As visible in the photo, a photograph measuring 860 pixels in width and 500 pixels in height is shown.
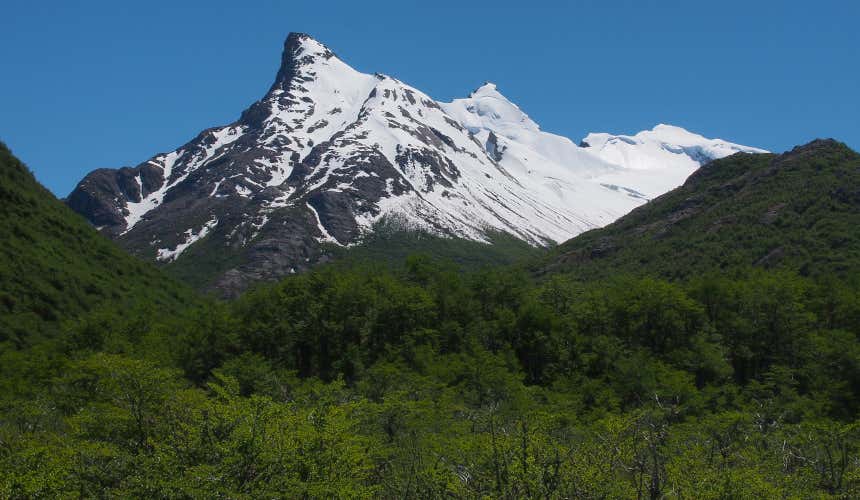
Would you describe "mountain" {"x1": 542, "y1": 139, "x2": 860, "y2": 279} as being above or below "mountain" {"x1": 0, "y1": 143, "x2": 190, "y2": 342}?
above

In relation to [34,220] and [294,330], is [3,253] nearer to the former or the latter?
[34,220]

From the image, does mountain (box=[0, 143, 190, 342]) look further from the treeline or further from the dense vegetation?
the treeline

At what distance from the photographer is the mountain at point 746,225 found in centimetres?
11462

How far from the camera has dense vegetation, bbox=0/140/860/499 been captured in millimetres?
26000

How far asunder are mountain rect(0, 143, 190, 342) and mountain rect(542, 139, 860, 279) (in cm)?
9250

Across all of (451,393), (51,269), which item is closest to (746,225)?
(451,393)

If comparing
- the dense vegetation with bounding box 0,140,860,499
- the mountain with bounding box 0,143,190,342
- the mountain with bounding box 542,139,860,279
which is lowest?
the mountain with bounding box 0,143,190,342

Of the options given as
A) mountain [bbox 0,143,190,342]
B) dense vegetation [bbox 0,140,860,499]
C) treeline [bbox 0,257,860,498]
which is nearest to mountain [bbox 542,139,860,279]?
dense vegetation [bbox 0,140,860,499]

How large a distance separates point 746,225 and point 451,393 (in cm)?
10040

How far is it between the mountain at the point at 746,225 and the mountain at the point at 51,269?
92.5 meters

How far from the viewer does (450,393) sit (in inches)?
2253

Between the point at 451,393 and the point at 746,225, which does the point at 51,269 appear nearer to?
the point at 451,393

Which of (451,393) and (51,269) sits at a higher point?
(451,393)

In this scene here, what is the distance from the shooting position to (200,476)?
2312 centimetres
